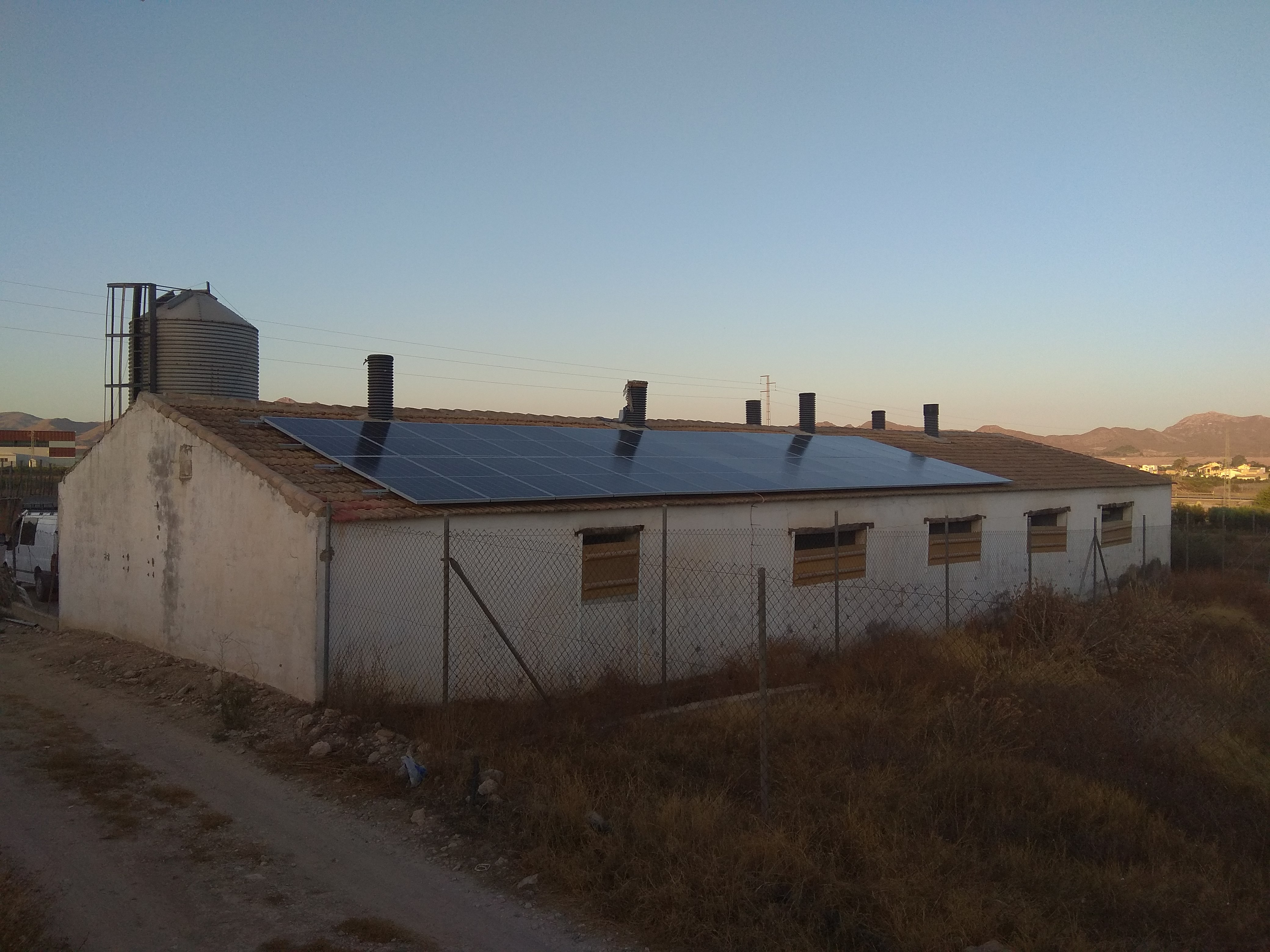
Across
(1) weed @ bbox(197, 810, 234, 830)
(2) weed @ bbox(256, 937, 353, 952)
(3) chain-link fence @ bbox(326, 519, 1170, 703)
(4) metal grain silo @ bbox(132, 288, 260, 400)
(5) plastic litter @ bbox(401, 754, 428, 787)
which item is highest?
(4) metal grain silo @ bbox(132, 288, 260, 400)

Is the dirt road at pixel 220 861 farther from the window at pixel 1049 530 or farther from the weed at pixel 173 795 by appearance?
the window at pixel 1049 530

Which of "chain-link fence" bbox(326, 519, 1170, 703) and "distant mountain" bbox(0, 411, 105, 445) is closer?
"chain-link fence" bbox(326, 519, 1170, 703)

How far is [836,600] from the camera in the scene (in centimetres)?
1136

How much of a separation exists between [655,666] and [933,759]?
17.1 feet

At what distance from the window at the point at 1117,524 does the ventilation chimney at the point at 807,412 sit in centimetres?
699

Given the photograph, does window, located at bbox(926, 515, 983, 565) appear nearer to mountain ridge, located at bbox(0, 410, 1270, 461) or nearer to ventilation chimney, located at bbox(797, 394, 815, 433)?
ventilation chimney, located at bbox(797, 394, 815, 433)

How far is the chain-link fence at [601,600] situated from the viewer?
30.9ft

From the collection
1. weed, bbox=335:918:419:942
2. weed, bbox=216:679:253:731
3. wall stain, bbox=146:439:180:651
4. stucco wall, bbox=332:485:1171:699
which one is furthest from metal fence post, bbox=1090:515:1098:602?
wall stain, bbox=146:439:180:651

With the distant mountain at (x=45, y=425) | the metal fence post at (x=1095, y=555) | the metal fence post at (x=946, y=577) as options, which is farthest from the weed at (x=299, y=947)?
the distant mountain at (x=45, y=425)

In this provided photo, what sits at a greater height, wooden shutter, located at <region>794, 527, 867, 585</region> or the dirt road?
wooden shutter, located at <region>794, 527, 867, 585</region>

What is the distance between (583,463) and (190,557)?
5443mm

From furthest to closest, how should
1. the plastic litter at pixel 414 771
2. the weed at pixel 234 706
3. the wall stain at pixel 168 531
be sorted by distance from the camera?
the wall stain at pixel 168 531 → the weed at pixel 234 706 → the plastic litter at pixel 414 771

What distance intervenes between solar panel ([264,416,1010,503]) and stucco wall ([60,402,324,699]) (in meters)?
1.20

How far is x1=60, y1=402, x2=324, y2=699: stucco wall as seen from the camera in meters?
9.55
